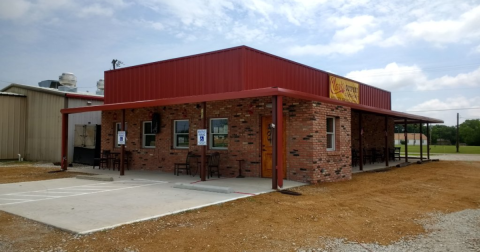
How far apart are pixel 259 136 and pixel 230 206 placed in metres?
4.49

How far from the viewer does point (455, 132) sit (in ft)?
328

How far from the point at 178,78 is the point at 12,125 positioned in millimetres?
15304

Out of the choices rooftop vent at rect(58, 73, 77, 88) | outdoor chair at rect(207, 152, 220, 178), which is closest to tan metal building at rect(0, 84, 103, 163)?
rooftop vent at rect(58, 73, 77, 88)

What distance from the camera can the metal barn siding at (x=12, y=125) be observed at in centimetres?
2227

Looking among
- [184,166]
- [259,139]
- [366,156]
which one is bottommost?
[184,166]

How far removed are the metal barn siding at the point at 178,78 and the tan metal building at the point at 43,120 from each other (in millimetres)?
5053

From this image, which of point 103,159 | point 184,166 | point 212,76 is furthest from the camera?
point 103,159

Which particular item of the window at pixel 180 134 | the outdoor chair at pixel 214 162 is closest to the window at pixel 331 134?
the outdoor chair at pixel 214 162

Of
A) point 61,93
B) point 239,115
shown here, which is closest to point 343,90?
point 239,115

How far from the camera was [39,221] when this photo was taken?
6266mm

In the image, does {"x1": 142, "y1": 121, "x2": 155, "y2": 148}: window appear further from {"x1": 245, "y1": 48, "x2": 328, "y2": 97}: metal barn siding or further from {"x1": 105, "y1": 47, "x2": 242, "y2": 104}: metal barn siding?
{"x1": 245, "y1": 48, "x2": 328, "y2": 97}: metal barn siding

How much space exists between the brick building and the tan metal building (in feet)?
15.6

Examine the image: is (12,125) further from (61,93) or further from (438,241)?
(438,241)

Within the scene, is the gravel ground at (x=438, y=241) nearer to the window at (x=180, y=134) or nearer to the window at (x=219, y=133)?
the window at (x=219, y=133)
